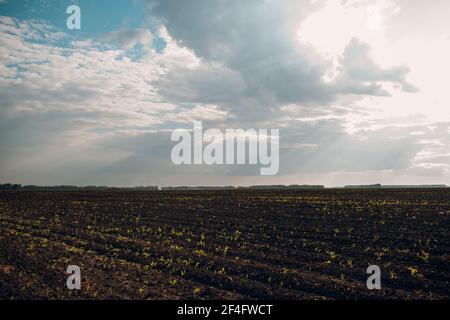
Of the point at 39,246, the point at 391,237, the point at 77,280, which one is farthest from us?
the point at 391,237

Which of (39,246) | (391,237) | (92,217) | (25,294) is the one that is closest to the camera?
(25,294)

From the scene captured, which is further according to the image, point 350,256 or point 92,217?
point 92,217

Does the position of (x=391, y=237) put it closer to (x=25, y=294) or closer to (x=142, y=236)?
(x=142, y=236)
